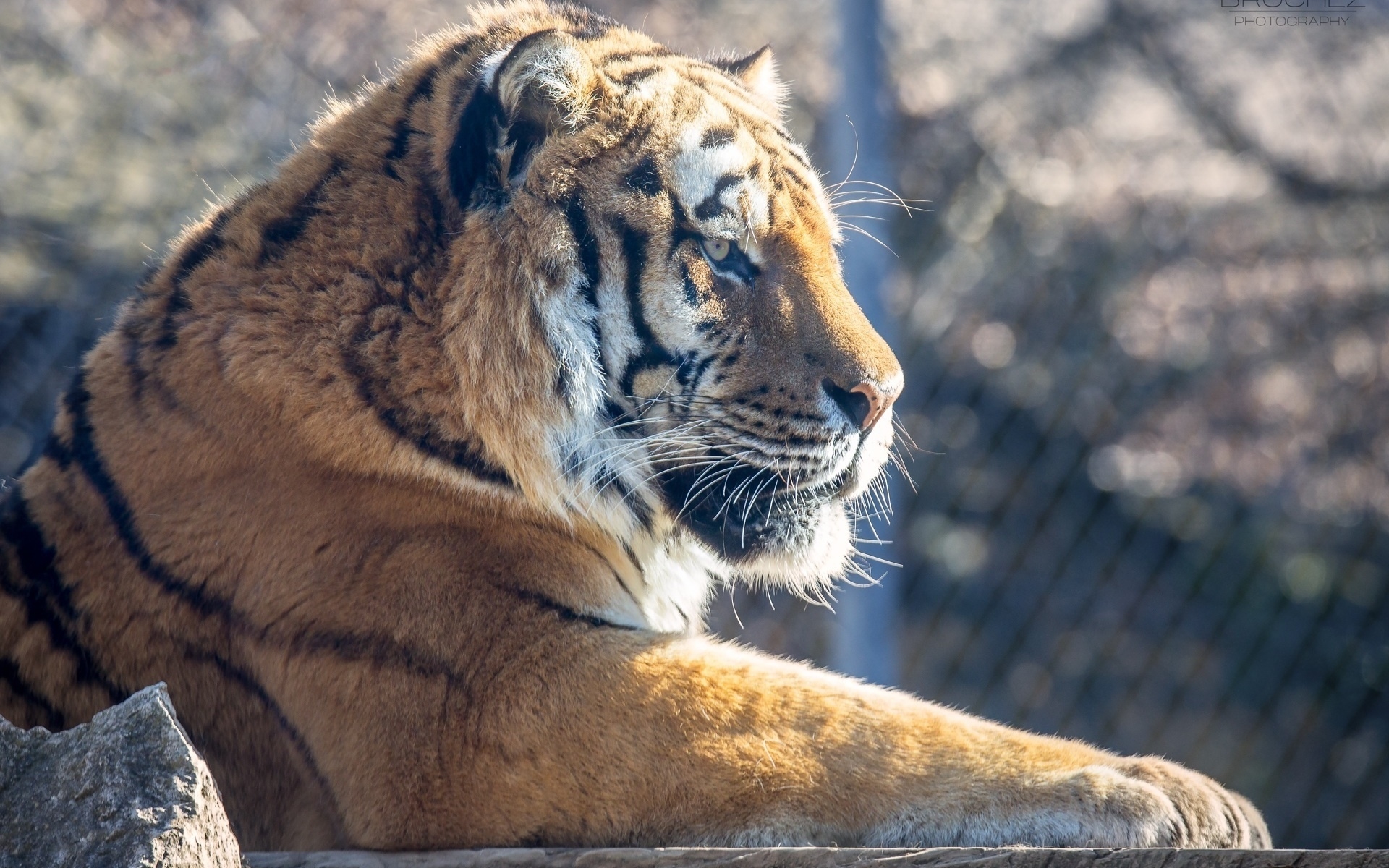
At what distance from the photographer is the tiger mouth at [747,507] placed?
4.82 feet

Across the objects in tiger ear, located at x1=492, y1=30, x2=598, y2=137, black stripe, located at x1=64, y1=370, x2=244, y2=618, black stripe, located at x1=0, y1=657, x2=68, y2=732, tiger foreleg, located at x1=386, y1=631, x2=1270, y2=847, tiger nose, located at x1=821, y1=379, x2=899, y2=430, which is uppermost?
tiger ear, located at x1=492, y1=30, x2=598, y2=137

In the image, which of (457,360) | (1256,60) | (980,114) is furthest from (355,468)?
(1256,60)

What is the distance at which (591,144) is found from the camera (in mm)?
1406

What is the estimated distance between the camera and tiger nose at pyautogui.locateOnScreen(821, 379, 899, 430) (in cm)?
138

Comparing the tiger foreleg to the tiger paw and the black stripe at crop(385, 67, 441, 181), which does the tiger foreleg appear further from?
the black stripe at crop(385, 67, 441, 181)

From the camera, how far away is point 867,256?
A: 2.05 m

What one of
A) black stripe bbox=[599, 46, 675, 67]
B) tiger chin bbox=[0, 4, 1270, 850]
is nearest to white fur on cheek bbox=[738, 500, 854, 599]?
tiger chin bbox=[0, 4, 1270, 850]

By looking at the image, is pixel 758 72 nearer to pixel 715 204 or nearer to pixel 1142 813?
pixel 715 204

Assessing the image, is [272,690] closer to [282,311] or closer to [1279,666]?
[282,311]

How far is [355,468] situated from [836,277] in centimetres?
61

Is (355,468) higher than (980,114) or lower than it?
lower

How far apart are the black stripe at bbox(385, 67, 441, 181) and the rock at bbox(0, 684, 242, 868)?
749 mm

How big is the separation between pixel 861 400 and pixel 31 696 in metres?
0.92

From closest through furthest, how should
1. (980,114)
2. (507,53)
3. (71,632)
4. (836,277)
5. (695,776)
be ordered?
(695,776) < (71,632) < (507,53) < (836,277) < (980,114)
